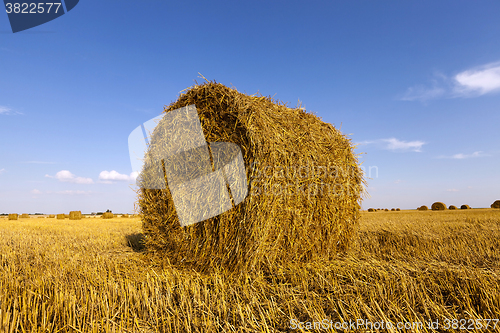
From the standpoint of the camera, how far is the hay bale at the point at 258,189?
134 inches

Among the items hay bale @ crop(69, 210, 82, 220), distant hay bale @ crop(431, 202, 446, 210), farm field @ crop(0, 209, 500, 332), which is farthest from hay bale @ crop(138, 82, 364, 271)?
distant hay bale @ crop(431, 202, 446, 210)

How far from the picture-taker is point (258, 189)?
11.0 feet

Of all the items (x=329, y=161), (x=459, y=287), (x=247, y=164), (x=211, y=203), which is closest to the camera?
(x=459, y=287)

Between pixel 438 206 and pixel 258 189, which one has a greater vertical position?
pixel 258 189

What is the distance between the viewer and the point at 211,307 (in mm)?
2604

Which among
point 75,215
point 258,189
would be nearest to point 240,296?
point 258,189

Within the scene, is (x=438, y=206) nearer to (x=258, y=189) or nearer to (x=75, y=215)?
(x=258, y=189)

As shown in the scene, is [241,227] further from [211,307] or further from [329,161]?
[329,161]

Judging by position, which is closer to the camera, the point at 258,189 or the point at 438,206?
the point at 258,189

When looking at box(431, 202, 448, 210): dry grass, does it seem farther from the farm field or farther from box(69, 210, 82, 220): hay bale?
box(69, 210, 82, 220): hay bale

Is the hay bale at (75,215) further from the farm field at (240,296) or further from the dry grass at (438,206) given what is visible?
the dry grass at (438,206)

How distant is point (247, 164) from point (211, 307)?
163cm

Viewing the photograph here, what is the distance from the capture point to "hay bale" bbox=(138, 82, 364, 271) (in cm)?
340

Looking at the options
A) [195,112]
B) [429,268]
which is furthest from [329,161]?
[195,112]
